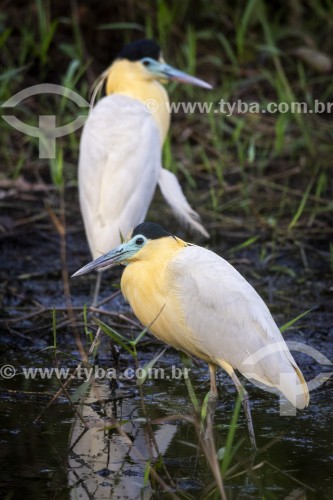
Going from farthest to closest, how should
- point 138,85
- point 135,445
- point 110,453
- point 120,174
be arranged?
1. point 138,85
2. point 120,174
3. point 135,445
4. point 110,453

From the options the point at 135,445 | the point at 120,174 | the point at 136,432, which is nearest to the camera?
the point at 135,445

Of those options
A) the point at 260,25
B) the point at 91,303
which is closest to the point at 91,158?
the point at 91,303

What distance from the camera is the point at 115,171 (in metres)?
6.48

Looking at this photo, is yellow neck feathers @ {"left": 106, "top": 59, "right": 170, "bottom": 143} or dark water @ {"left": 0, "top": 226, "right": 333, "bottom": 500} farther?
yellow neck feathers @ {"left": 106, "top": 59, "right": 170, "bottom": 143}

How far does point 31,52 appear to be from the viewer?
9648 millimetres

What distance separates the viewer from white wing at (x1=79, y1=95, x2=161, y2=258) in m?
6.38

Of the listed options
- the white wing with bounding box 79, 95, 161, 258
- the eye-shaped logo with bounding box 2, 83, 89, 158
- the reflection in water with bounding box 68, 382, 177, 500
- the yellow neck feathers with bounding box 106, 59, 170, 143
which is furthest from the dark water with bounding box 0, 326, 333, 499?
the eye-shaped logo with bounding box 2, 83, 89, 158

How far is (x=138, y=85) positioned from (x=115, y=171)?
1149mm

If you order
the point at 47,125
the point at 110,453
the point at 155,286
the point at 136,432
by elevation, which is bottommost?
the point at 47,125

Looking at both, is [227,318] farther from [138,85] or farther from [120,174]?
[138,85]

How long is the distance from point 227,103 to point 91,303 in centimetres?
300

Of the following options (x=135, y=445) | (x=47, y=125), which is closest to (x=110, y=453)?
(x=135, y=445)

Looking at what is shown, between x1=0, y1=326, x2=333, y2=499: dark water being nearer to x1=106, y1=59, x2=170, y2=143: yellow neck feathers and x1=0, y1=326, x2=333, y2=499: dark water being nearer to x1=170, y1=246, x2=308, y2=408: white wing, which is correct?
x1=170, y1=246, x2=308, y2=408: white wing

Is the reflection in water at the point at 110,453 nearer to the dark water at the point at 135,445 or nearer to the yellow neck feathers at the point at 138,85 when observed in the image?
the dark water at the point at 135,445
